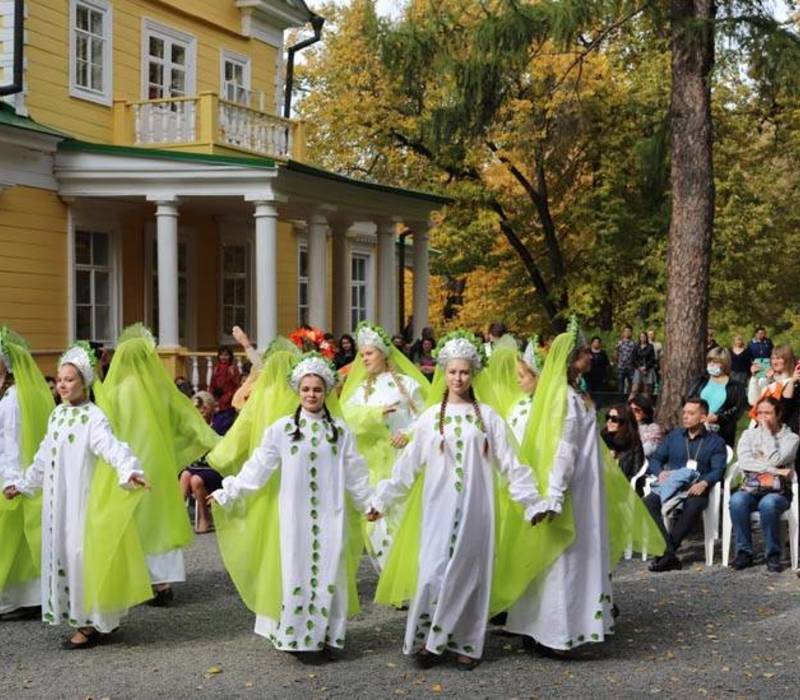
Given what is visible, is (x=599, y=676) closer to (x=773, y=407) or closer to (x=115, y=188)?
(x=773, y=407)

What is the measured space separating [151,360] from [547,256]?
2626 cm

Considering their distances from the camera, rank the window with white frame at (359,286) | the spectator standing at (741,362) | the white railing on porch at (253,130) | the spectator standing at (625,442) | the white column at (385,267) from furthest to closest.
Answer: the window with white frame at (359,286) → the white column at (385,267) → the spectator standing at (741,362) → the white railing on porch at (253,130) → the spectator standing at (625,442)

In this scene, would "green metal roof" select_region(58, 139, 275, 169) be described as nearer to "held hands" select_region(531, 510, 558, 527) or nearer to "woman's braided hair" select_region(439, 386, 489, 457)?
"woman's braided hair" select_region(439, 386, 489, 457)

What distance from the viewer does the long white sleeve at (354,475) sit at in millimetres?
7074

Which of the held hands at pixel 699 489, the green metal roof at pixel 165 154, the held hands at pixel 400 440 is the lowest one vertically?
the held hands at pixel 699 489

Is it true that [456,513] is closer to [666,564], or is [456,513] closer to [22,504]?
[22,504]

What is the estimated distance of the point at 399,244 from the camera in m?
34.0

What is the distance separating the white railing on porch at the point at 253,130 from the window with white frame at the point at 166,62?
1643 mm

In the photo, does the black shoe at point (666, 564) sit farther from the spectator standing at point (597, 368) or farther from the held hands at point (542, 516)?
the spectator standing at point (597, 368)

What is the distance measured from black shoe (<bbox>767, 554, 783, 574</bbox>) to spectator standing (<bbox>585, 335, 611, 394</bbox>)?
12.3 m

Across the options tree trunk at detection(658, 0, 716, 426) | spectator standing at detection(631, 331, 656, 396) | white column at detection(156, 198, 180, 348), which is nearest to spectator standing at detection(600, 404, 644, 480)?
tree trunk at detection(658, 0, 716, 426)

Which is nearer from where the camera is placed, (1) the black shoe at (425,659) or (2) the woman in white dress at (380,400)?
(1) the black shoe at (425,659)

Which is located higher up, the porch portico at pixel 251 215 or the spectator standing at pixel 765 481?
the porch portico at pixel 251 215

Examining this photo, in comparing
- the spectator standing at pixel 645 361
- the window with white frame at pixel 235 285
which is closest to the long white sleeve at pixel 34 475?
the window with white frame at pixel 235 285
